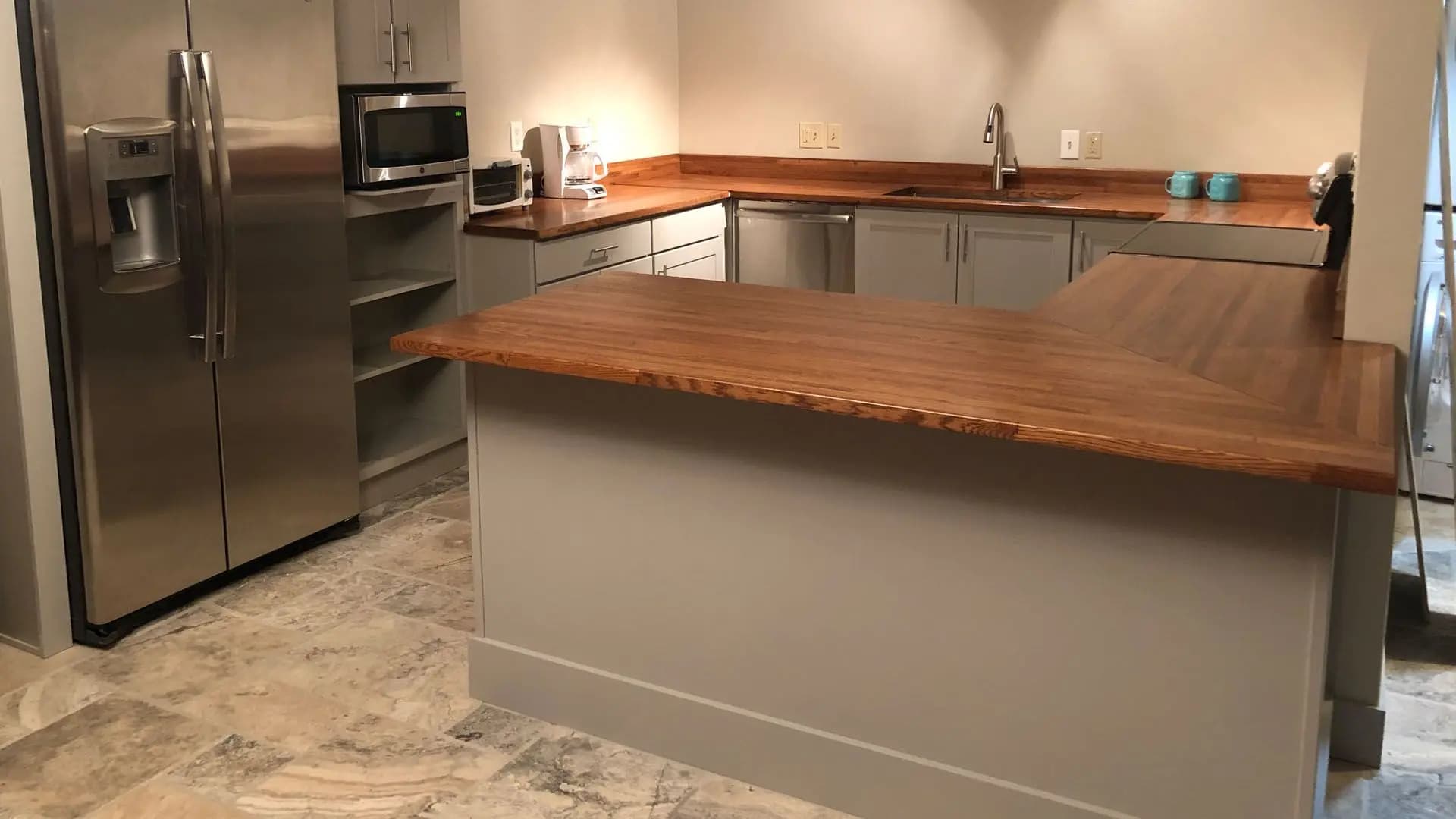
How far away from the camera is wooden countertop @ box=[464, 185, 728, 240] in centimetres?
438

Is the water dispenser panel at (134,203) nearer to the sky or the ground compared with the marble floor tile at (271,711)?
nearer to the sky

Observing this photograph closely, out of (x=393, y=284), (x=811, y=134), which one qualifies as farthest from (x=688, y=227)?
(x=393, y=284)

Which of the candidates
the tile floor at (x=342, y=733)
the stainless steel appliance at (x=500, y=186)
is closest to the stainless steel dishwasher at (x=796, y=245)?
the stainless steel appliance at (x=500, y=186)

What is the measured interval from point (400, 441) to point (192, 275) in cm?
128

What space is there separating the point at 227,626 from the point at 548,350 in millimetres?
1509

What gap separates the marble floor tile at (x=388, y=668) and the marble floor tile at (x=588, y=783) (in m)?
0.28

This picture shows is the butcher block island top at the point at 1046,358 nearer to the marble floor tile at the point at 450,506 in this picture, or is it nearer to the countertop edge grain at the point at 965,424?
the countertop edge grain at the point at 965,424

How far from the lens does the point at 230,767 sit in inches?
106

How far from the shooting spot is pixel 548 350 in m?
2.46

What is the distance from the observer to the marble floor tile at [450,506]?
4.22 metres

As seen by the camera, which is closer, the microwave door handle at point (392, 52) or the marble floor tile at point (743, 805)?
the marble floor tile at point (743, 805)

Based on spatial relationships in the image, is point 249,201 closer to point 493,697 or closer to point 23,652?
point 23,652

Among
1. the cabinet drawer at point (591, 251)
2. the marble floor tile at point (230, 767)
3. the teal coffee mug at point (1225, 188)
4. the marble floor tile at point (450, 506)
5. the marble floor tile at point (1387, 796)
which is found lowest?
the marble floor tile at point (1387, 796)

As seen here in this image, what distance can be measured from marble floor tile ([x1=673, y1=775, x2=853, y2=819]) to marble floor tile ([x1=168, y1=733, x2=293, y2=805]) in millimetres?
903
